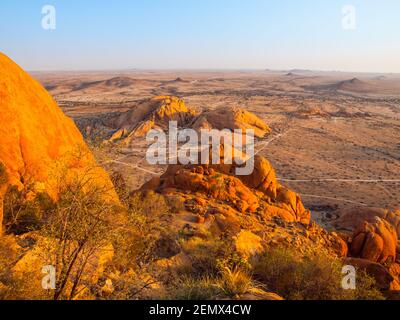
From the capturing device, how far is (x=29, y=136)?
724 centimetres

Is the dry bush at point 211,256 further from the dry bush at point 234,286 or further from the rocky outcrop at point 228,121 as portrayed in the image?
the rocky outcrop at point 228,121

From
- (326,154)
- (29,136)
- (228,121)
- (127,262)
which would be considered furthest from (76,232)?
(228,121)

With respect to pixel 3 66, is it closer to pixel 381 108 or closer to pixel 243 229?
pixel 243 229

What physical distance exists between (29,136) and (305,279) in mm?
6196

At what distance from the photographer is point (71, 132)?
28.8 feet

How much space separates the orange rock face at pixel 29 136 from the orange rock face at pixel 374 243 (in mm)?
6902

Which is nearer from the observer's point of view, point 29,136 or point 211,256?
point 211,256

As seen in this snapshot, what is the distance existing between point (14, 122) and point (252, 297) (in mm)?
5865

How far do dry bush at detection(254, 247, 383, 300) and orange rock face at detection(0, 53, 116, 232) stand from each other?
346 cm

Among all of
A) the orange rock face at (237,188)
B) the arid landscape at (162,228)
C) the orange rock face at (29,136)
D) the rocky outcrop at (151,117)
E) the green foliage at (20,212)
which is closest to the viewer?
the arid landscape at (162,228)

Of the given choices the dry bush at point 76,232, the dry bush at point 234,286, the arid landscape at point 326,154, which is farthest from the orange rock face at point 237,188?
the dry bush at point 76,232

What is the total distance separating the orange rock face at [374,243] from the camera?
9.16m

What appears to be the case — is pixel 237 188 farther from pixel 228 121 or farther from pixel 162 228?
pixel 228 121
